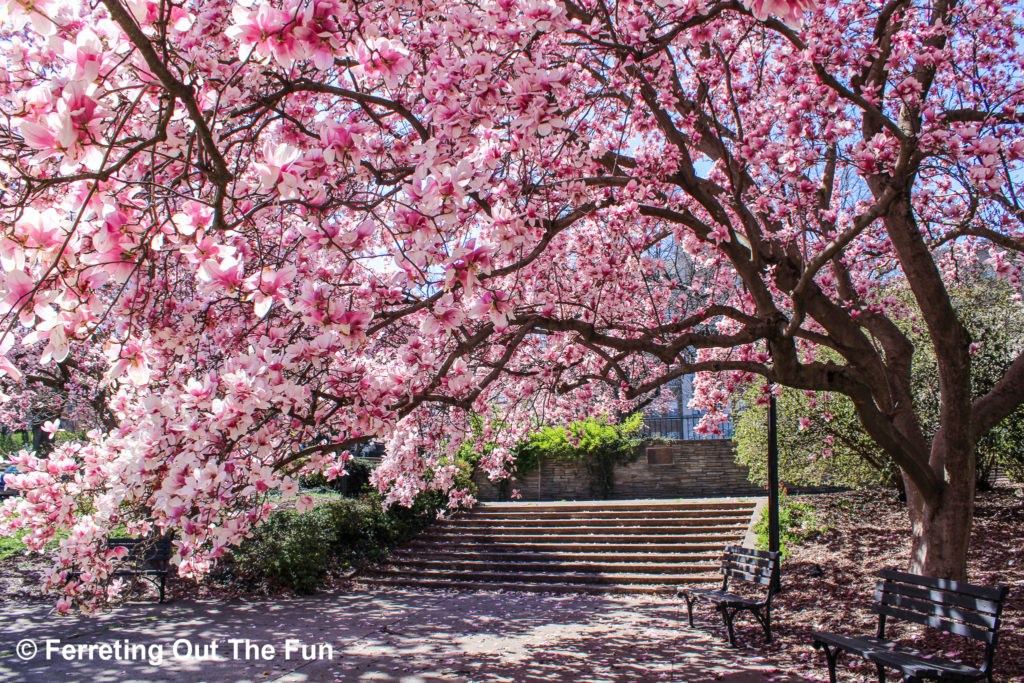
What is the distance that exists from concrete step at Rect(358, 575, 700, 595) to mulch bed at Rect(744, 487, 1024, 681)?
5.92 feet

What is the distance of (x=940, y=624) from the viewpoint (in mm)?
4391

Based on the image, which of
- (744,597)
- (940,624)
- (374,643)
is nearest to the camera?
(940,624)

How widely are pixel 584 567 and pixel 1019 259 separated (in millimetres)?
7333

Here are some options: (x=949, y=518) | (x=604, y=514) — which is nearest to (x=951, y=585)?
(x=949, y=518)

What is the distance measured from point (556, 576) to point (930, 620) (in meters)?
7.03

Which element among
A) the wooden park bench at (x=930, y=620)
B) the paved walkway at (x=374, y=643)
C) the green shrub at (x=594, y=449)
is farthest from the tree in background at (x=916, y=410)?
the green shrub at (x=594, y=449)

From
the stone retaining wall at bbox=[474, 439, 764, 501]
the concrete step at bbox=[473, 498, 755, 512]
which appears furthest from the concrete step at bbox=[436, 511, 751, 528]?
the stone retaining wall at bbox=[474, 439, 764, 501]

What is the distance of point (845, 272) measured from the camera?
6.71m

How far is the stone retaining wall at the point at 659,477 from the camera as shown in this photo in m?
15.9

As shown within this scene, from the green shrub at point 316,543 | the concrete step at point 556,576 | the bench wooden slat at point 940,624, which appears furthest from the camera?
the green shrub at point 316,543

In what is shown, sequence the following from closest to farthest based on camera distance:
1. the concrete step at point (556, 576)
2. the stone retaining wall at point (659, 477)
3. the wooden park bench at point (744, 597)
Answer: the wooden park bench at point (744, 597) → the concrete step at point (556, 576) → the stone retaining wall at point (659, 477)

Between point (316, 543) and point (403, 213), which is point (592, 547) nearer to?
point (316, 543)

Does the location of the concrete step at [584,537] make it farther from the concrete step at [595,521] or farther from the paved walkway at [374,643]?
the paved walkway at [374,643]

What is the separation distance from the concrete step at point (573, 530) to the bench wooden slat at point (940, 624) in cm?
661
